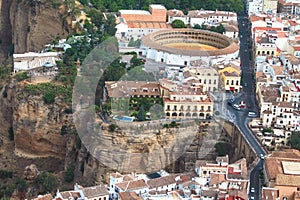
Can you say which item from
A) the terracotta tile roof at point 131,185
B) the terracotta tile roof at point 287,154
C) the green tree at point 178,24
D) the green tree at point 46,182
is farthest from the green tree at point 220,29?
the terracotta tile roof at point 131,185

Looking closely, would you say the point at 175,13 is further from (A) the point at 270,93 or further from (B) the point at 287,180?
(B) the point at 287,180

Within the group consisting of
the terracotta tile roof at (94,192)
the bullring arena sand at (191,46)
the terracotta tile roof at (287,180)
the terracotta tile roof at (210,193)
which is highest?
the bullring arena sand at (191,46)

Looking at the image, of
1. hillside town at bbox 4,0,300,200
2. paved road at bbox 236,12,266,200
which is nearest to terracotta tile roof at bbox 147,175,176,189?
hillside town at bbox 4,0,300,200

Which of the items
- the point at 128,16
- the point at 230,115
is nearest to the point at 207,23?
the point at 128,16

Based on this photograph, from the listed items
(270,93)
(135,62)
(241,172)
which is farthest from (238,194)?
(135,62)

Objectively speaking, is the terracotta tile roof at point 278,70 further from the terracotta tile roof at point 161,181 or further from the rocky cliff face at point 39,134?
the terracotta tile roof at point 161,181

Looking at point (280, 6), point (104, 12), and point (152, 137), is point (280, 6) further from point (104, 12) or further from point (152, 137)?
point (152, 137)
